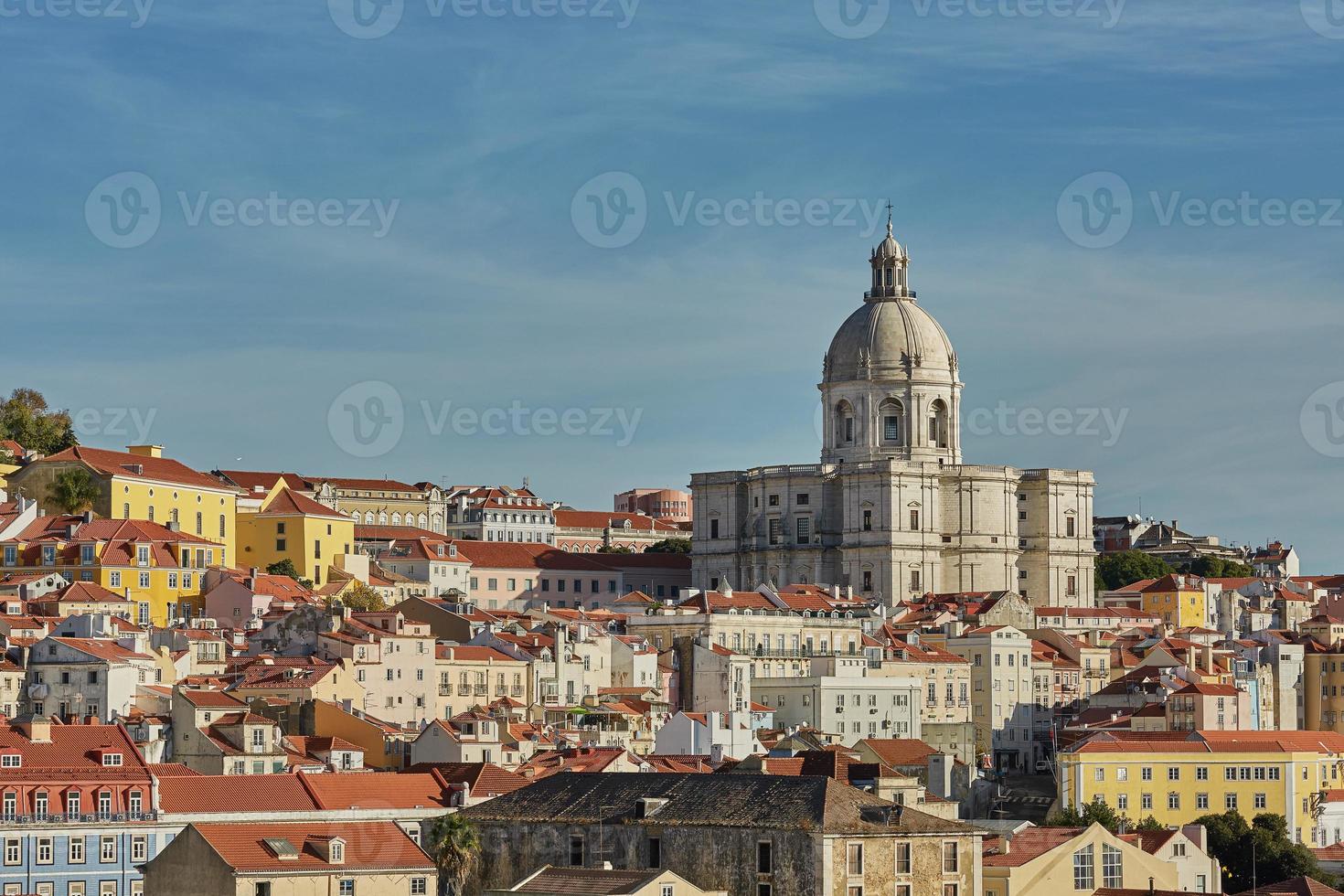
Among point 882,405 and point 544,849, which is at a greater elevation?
point 882,405

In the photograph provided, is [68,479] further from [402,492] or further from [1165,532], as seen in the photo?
[1165,532]

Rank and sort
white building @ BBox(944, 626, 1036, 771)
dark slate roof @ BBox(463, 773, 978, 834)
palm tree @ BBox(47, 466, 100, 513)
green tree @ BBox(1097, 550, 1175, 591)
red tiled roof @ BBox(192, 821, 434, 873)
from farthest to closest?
green tree @ BBox(1097, 550, 1175, 591), palm tree @ BBox(47, 466, 100, 513), white building @ BBox(944, 626, 1036, 771), red tiled roof @ BBox(192, 821, 434, 873), dark slate roof @ BBox(463, 773, 978, 834)

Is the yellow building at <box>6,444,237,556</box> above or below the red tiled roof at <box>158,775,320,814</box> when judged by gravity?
above

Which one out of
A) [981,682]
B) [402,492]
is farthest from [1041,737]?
[402,492]

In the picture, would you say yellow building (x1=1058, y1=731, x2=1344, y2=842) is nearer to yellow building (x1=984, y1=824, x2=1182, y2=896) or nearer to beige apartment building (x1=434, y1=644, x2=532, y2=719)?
beige apartment building (x1=434, y1=644, x2=532, y2=719)

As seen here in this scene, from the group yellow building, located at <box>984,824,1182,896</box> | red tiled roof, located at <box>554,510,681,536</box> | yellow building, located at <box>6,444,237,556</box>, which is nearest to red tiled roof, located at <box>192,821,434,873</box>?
yellow building, located at <box>984,824,1182,896</box>

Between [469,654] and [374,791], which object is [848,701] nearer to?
[469,654]

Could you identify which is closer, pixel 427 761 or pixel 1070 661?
pixel 427 761
